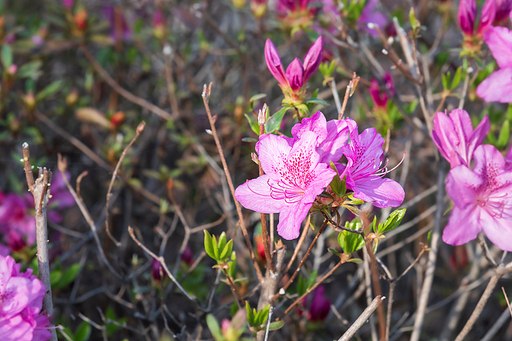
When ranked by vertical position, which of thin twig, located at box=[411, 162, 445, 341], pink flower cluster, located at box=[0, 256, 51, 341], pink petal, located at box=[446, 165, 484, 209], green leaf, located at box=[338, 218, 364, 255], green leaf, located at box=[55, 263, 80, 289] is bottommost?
green leaf, located at box=[55, 263, 80, 289]

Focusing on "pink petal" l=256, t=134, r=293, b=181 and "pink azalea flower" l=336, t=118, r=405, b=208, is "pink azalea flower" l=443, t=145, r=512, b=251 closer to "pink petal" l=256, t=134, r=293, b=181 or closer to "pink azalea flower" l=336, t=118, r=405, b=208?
"pink azalea flower" l=336, t=118, r=405, b=208

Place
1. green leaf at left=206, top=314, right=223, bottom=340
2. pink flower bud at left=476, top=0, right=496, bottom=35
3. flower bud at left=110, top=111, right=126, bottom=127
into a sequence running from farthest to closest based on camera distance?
flower bud at left=110, top=111, right=126, bottom=127 < pink flower bud at left=476, top=0, right=496, bottom=35 < green leaf at left=206, top=314, right=223, bottom=340

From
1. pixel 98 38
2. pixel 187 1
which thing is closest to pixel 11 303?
pixel 98 38

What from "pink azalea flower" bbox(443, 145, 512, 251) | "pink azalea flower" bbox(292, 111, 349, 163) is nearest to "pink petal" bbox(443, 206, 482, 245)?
"pink azalea flower" bbox(443, 145, 512, 251)

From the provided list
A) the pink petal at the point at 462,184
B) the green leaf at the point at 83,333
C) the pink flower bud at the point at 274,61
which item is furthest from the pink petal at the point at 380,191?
the green leaf at the point at 83,333

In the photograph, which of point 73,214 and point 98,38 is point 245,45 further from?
point 73,214

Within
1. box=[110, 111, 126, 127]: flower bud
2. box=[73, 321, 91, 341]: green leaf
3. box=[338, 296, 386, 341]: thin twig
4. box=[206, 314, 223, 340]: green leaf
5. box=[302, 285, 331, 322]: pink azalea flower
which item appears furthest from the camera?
box=[110, 111, 126, 127]: flower bud
